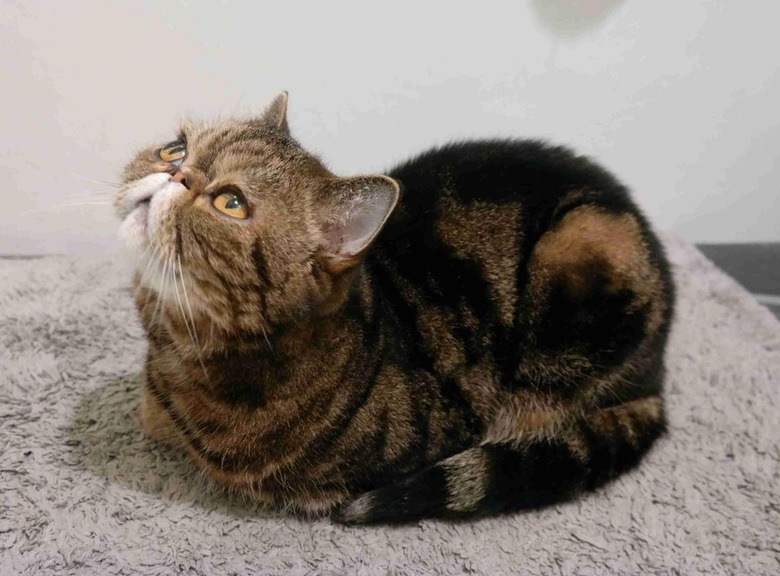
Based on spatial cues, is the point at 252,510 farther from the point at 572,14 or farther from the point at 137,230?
the point at 572,14

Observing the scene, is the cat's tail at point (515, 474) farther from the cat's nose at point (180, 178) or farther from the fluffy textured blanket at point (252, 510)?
the cat's nose at point (180, 178)

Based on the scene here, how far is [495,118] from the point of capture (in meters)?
1.65

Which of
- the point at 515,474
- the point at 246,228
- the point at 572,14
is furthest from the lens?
the point at 572,14

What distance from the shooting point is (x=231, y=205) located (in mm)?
821

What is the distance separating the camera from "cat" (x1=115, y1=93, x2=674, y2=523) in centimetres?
83

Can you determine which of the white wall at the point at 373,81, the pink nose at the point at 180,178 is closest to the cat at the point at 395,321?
the pink nose at the point at 180,178

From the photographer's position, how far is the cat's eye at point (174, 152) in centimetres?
89

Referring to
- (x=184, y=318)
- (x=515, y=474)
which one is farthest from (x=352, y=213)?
(x=515, y=474)

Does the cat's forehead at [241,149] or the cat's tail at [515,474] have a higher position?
the cat's forehead at [241,149]

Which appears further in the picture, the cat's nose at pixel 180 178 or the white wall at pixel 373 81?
the white wall at pixel 373 81

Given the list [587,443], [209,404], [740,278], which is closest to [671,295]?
[587,443]

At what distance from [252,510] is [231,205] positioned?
0.52 metres

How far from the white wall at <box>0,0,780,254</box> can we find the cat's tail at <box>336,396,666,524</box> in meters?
0.84

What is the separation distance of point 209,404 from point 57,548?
29 centimetres
